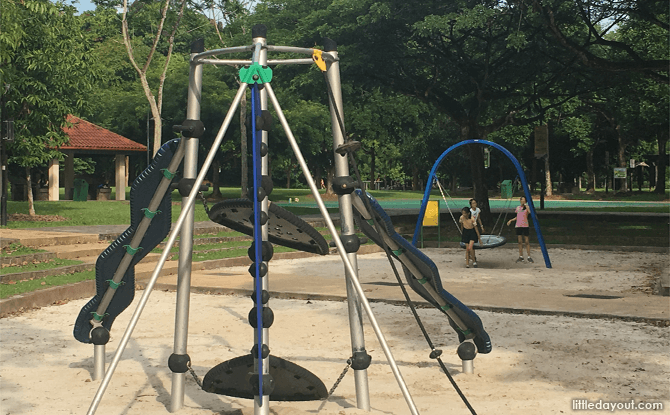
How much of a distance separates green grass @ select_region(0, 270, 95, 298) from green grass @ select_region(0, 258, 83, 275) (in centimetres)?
55

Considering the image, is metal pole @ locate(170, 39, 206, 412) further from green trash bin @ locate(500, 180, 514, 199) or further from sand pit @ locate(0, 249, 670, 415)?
green trash bin @ locate(500, 180, 514, 199)

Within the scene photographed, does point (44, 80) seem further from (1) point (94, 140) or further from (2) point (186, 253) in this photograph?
(2) point (186, 253)

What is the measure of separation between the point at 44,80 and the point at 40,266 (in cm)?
1113

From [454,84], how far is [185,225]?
2400cm

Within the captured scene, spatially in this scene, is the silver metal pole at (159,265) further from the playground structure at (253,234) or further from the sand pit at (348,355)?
the sand pit at (348,355)

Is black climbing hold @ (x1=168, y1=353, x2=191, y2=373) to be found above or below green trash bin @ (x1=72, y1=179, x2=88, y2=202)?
below

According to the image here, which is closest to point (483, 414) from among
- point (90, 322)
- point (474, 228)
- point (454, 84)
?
point (90, 322)

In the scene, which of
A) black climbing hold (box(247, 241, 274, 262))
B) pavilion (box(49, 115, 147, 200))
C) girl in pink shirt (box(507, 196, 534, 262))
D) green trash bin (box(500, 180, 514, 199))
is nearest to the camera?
black climbing hold (box(247, 241, 274, 262))

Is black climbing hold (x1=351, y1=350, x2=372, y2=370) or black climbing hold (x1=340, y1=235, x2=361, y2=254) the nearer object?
black climbing hold (x1=340, y1=235, x2=361, y2=254)

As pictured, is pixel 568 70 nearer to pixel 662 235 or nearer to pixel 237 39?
pixel 662 235

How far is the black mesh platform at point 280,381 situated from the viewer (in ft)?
18.1

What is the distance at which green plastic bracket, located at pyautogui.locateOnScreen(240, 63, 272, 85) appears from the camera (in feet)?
16.0

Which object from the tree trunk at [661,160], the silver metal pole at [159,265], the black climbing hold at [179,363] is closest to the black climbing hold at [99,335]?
the black climbing hold at [179,363]

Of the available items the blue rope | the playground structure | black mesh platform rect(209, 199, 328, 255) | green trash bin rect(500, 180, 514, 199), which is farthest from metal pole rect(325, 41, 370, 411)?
green trash bin rect(500, 180, 514, 199)
